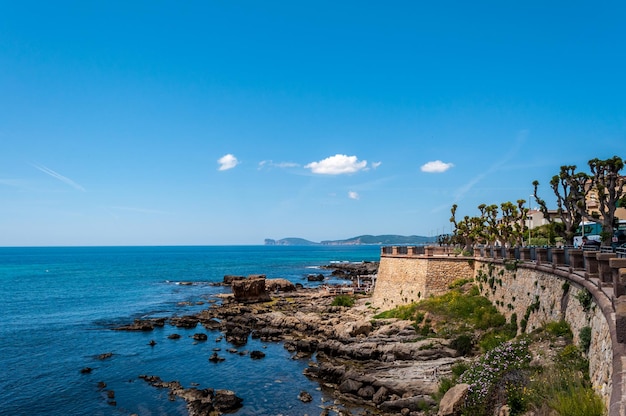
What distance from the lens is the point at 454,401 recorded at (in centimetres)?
1547

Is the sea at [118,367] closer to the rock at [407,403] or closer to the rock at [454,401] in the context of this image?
the rock at [407,403]

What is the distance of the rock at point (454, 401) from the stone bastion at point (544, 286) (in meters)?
4.02

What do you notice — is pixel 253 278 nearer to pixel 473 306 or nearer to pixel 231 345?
pixel 231 345

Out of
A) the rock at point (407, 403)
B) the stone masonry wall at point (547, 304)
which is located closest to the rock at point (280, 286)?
the stone masonry wall at point (547, 304)

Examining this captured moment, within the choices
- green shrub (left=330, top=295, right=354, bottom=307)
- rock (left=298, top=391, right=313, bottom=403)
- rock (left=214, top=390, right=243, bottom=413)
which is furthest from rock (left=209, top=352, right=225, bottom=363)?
green shrub (left=330, top=295, right=354, bottom=307)

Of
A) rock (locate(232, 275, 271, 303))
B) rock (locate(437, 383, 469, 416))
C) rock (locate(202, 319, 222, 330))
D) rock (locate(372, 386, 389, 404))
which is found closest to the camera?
rock (locate(437, 383, 469, 416))

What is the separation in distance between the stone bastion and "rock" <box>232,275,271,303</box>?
1924 cm

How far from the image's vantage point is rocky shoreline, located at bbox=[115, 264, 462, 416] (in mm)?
22188

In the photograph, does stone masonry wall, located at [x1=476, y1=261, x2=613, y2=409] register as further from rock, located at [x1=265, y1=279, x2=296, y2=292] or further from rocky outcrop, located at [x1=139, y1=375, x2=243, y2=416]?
rock, located at [x1=265, y1=279, x2=296, y2=292]

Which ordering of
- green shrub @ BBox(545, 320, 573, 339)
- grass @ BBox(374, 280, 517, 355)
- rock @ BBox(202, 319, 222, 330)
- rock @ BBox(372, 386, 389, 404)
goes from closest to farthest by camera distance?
green shrub @ BBox(545, 320, 573, 339) → rock @ BBox(372, 386, 389, 404) → grass @ BBox(374, 280, 517, 355) → rock @ BBox(202, 319, 222, 330)

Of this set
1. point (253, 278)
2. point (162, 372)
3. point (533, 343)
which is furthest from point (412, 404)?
point (253, 278)

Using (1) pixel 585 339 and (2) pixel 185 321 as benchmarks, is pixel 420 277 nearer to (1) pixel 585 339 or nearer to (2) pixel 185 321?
(2) pixel 185 321

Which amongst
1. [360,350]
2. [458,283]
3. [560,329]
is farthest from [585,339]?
[458,283]

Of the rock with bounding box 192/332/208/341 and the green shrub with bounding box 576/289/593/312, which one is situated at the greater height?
the green shrub with bounding box 576/289/593/312
